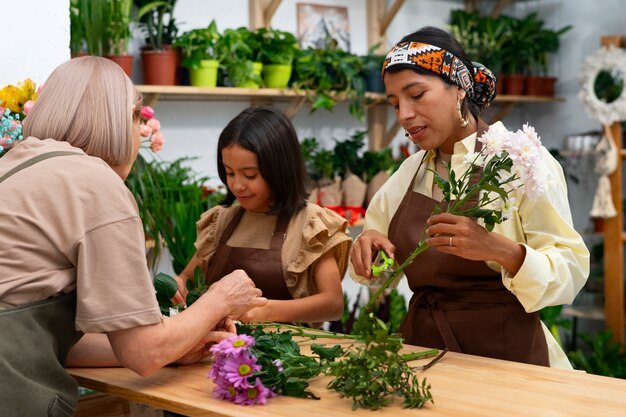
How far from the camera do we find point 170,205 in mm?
3613

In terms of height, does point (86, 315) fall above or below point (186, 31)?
below

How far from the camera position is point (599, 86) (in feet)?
17.7

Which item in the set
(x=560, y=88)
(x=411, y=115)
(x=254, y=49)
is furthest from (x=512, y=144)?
(x=560, y=88)

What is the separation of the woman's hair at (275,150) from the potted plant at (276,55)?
5.49 feet

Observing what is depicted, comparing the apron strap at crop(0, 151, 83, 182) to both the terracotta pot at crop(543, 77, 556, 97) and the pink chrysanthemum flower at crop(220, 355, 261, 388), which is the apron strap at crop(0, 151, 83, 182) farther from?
the terracotta pot at crop(543, 77, 556, 97)

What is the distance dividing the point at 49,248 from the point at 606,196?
4.33m

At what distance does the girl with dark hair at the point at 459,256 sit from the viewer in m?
2.08

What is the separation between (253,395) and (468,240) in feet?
1.93

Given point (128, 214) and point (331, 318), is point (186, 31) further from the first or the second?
point (128, 214)

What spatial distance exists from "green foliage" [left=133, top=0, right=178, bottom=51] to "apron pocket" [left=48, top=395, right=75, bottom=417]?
8.53 ft

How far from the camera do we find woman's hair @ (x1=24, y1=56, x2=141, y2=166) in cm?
176

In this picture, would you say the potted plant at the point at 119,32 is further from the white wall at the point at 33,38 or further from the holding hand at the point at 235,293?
the holding hand at the point at 235,293

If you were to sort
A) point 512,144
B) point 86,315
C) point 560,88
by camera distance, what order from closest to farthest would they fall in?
point 86,315 → point 512,144 → point 560,88

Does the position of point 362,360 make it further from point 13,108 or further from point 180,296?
point 13,108
